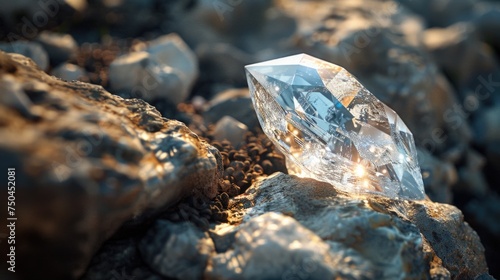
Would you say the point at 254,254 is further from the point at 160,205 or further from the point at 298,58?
the point at 298,58

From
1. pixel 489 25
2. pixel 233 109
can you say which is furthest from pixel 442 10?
pixel 233 109

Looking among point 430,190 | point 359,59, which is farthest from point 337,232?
point 359,59

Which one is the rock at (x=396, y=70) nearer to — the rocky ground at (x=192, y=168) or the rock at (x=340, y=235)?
the rocky ground at (x=192, y=168)

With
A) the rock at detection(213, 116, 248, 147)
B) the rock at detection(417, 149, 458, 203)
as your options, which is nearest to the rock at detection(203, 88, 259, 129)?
the rock at detection(213, 116, 248, 147)

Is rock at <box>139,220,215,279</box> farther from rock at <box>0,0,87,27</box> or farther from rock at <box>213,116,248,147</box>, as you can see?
rock at <box>0,0,87,27</box>

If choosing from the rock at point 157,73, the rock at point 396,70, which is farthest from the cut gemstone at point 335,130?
the rock at point 396,70

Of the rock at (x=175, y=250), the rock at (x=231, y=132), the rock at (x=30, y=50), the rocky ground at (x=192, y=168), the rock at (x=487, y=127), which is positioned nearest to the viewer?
the rocky ground at (x=192, y=168)

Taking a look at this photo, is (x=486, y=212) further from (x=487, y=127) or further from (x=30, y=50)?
(x=30, y=50)
